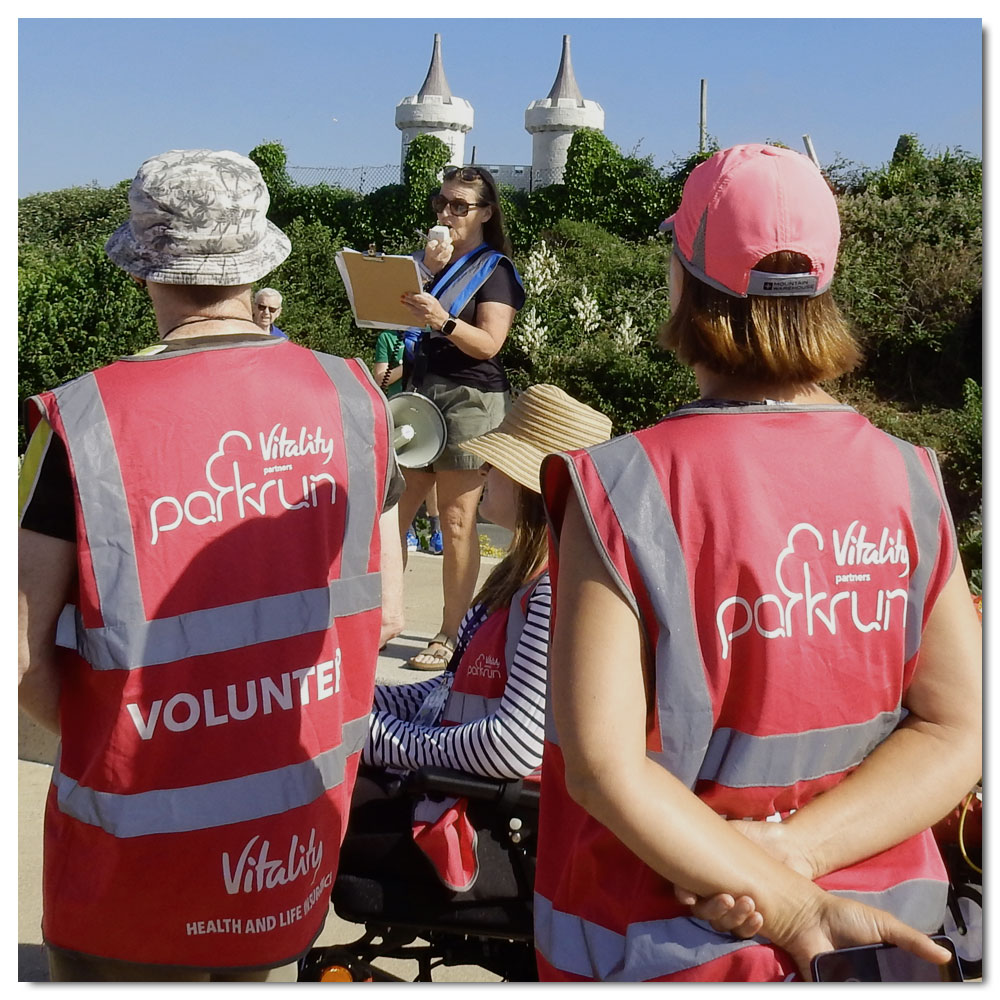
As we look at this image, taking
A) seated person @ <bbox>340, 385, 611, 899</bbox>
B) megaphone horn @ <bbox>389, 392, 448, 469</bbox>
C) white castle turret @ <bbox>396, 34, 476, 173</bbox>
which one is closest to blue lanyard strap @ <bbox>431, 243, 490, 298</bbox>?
megaphone horn @ <bbox>389, 392, 448, 469</bbox>

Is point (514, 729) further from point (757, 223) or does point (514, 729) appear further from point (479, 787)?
point (757, 223)

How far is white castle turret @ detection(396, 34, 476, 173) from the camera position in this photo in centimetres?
2644

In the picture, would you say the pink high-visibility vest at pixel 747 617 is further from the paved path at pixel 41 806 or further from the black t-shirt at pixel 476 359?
the black t-shirt at pixel 476 359

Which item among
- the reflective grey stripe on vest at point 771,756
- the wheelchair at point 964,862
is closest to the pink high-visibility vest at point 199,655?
the reflective grey stripe on vest at point 771,756

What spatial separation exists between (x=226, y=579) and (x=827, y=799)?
102 centimetres

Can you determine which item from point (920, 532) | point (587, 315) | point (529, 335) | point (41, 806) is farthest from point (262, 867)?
point (587, 315)

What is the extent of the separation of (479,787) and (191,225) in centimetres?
132

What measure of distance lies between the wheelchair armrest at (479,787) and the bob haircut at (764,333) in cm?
129

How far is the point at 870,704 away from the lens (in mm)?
1508

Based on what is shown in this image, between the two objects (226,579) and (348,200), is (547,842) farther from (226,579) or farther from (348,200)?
(348,200)

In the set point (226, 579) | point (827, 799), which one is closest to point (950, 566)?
point (827, 799)

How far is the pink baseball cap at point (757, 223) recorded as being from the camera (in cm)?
147

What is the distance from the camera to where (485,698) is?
8.64 feet

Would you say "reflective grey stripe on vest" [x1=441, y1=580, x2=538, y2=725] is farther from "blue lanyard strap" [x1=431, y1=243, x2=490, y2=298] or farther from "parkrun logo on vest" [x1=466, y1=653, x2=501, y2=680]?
"blue lanyard strap" [x1=431, y1=243, x2=490, y2=298]
